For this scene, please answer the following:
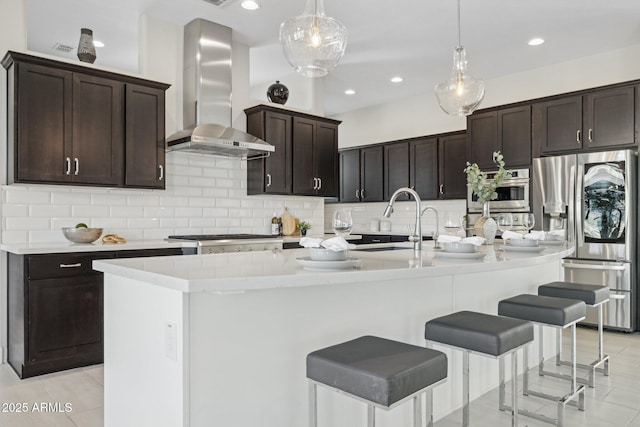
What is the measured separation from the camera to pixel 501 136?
17.7ft

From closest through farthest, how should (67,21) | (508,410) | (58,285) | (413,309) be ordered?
(413,309) < (508,410) < (58,285) < (67,21)

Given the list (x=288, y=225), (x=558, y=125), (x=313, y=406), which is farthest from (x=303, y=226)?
(x=313, y=406)

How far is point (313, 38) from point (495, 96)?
409 cm

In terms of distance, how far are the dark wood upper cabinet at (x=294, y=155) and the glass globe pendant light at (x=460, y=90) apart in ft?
6.43

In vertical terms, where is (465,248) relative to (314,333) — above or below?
above

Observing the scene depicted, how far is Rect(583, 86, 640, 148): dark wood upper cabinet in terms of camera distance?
448 cm

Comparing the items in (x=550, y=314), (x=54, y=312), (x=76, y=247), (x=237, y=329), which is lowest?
(x=54, y=312)

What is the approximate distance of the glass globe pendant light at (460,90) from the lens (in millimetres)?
3611

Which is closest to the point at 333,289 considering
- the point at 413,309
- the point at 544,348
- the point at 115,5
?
the point at 413,309

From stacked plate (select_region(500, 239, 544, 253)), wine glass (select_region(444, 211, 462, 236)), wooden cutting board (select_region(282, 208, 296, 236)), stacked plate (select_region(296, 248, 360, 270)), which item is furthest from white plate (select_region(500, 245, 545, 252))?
wooden cutting board (select_region(282, 208, 296, 236))

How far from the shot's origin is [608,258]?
4555mm

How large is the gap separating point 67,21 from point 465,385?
15.2 feet

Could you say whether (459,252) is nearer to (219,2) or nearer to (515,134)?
(219,2)

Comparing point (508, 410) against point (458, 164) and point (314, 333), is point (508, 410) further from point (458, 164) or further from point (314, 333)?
point (458, 164)
